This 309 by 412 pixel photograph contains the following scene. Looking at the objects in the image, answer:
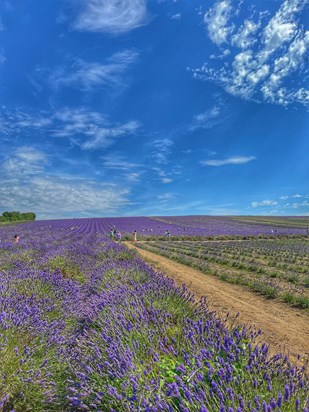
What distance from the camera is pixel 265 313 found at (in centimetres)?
722

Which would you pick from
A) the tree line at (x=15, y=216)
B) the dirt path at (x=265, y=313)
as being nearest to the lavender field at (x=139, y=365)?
the dirt path at (x=265, y=313)

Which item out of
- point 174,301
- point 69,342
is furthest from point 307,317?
point 69,342

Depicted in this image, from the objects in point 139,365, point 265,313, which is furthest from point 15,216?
point 139,365

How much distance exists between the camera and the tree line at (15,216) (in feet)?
213

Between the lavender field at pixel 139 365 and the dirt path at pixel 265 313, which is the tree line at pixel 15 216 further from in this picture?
the lavender field at pixel 139 365

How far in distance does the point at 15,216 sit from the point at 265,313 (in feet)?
228

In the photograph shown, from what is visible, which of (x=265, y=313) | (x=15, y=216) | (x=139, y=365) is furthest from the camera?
(x=15, y=216)

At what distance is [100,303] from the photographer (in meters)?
4.41

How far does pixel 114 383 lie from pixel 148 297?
6.79 feet

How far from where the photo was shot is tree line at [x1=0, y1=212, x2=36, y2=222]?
6497cm

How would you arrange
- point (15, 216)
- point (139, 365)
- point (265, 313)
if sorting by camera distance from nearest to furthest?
point (139, 365), point (265, 313), point (15, 216)

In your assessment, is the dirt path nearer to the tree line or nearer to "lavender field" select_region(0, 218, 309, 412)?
"lavender field" select_region(0, 218, 309, 412)

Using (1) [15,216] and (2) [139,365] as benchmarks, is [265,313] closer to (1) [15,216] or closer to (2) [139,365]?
(2) [139,365]

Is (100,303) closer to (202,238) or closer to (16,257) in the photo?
(16,257)
